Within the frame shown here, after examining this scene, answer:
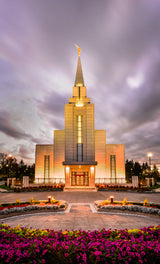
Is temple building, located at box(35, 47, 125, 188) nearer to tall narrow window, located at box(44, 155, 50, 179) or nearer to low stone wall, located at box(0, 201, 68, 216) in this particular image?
tall narrow window, located at box(44, 155, 50, 179)

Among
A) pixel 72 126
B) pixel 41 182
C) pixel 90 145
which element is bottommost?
pixel 41 182

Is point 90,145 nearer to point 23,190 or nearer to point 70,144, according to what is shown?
point 70,144

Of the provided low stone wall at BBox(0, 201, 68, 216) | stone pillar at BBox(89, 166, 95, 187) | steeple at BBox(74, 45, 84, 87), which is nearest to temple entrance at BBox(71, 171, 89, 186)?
stone pillar at BBox(89, 166, 95, 187)

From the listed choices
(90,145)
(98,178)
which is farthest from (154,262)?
(98,178)

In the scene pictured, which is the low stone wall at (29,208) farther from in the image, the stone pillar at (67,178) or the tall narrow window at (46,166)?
the tall narrow window at (46,166)

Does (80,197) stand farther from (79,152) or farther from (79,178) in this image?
(79,152)

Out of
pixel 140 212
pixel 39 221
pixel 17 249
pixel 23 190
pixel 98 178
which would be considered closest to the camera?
pixel 17 249

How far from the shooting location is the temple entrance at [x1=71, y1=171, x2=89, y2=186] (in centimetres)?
3650

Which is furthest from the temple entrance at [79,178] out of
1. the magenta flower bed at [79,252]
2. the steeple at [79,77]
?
the magenta flower bed at [79,252]

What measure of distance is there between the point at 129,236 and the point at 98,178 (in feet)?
114

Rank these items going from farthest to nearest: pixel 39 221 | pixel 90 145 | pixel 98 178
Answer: pixel 98 178, pixel 90 145, pixel 39 221

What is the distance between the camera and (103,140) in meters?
42.6

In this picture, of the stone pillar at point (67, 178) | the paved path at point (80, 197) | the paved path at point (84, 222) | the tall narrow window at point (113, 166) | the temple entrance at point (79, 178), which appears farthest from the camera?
the tall narrow window at point (113, 166)

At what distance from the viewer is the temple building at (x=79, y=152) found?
36.8 m
